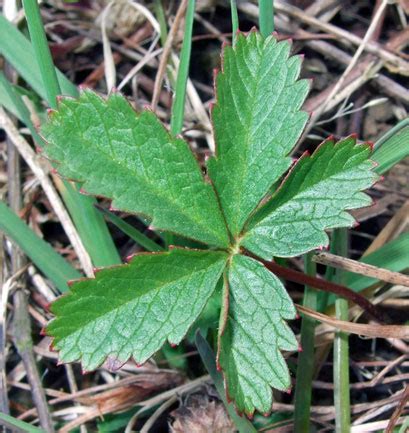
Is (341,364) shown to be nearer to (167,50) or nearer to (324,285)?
(324,285)

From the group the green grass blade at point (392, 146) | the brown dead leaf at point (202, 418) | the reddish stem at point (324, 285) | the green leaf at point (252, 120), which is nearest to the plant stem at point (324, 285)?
the reddish stem at point (324, 285)

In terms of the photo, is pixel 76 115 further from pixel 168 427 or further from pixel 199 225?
pixel 168 427

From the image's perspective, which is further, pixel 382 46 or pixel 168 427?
pixel 382 46

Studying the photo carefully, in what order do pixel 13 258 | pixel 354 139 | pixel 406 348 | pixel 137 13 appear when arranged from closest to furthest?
pixel 354 139
pixel 406 348
pixel 13 258
pixel 137 13

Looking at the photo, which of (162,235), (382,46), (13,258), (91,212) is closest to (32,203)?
(13,258)

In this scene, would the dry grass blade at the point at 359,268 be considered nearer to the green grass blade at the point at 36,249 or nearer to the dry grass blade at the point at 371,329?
the dry grass blade at the point at 371,329

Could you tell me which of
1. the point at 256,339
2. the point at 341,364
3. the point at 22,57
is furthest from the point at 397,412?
the point at 22,57

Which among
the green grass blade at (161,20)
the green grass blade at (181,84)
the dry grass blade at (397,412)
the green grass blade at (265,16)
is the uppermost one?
the green grass blade at (161,20)

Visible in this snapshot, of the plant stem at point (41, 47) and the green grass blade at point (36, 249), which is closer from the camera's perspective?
the plant stem at point (41, 47)
